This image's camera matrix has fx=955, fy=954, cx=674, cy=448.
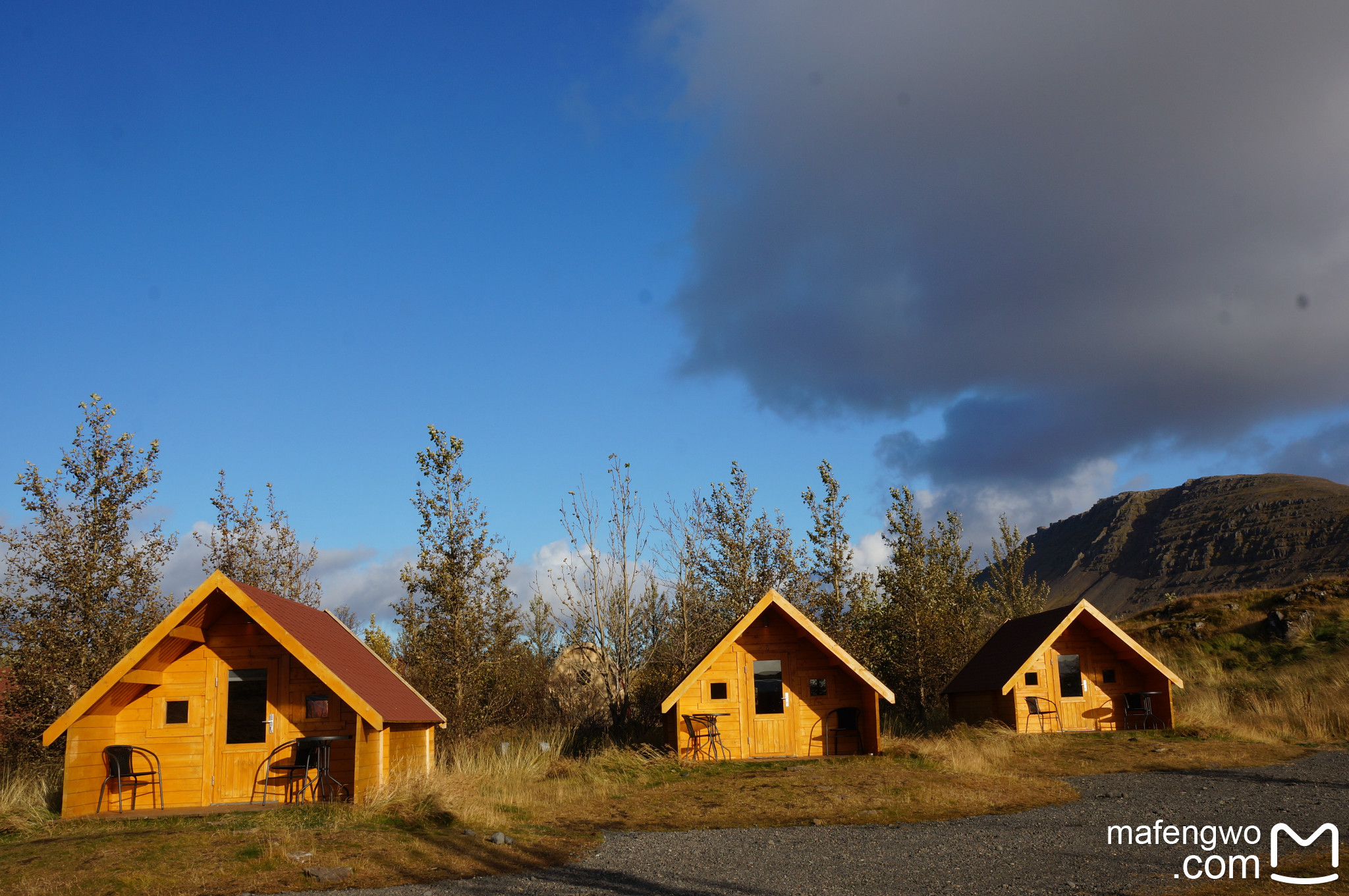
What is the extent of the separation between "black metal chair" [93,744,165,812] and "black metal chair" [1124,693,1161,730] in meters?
24.1

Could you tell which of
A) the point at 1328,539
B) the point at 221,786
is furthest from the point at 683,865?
the point at 1328,539

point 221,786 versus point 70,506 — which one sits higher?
point 70,506

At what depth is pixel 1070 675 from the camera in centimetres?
2725

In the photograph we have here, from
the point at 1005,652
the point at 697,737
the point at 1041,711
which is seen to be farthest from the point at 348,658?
the point at 1005,652

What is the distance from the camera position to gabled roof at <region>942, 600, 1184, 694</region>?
2611 cm

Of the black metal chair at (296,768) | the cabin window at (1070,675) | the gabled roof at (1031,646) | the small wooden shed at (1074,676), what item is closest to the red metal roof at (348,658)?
Result: the black metal chair at (296,768)

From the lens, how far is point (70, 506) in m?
23.8

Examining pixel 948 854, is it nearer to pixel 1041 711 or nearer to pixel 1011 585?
pixel 1041 711

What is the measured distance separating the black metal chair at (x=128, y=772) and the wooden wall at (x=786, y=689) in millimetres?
10727

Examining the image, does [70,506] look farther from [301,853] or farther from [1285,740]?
[1285,740]

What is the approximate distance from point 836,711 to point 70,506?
64.1 ft

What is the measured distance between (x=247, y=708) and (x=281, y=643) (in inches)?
91.1

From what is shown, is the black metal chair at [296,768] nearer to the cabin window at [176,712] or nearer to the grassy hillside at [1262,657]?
the cabin window at [176,712]

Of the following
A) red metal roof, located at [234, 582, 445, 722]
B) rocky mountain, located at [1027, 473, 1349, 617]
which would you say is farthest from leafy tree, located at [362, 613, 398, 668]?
rocky mountain, located at [1027, 473, 1349, 617]
